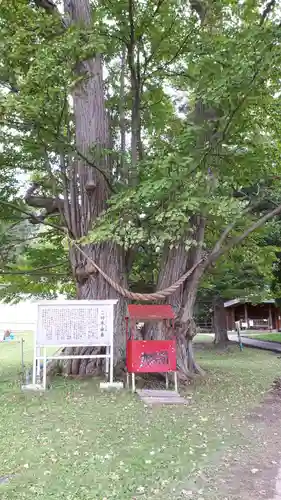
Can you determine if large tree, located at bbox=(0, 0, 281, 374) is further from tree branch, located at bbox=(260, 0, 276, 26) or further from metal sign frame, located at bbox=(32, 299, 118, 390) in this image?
metal sign frame, located at bbox=(32, 299, 118, 390)

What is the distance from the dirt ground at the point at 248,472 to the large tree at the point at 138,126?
304cm

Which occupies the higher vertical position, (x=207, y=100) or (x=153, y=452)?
(x=207, y=100)

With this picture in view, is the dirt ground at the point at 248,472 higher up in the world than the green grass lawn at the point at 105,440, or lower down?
lower down

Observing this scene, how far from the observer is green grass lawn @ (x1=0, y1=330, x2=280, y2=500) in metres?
3.63

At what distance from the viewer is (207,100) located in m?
6.32

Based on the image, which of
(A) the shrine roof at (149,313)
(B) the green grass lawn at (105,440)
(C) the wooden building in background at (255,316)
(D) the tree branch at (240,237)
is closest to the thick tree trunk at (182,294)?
(D) the tree branch at (240,237)

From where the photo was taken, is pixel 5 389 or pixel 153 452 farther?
pixel 5 389

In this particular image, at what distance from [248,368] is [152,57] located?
8.43 meters

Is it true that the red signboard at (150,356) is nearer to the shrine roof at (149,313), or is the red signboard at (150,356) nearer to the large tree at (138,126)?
the shrine roof at (149,313)

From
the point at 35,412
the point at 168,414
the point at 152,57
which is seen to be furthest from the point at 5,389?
the point at 152,57

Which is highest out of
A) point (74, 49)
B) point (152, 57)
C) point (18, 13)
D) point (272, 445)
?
point (18, 13)

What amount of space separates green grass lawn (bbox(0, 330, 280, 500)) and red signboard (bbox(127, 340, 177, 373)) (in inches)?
19.6

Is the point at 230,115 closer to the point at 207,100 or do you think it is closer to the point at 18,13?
the point at 207,100

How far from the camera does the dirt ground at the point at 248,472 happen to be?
3.58 meters
